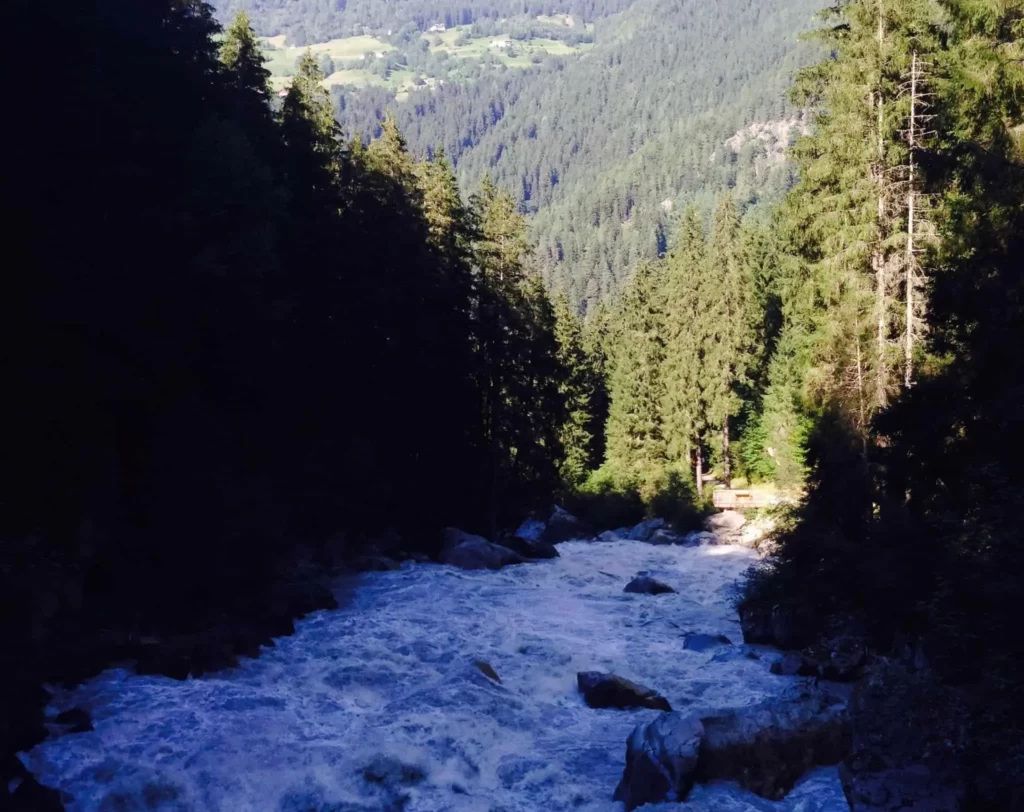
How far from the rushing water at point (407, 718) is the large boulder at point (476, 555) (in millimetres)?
6268

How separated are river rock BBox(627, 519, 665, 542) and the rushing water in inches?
658

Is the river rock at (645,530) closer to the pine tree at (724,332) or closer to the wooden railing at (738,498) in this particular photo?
the wooden railing at (738,498)

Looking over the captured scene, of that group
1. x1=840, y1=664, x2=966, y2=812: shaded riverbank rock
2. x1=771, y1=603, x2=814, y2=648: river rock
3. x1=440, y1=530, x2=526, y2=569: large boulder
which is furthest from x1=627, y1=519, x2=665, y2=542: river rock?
x1=840, y1=664, x2=966, y2=812: shaded riverbank rock

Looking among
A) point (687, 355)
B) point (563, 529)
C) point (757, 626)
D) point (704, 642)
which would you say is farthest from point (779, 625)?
point (687, 355)

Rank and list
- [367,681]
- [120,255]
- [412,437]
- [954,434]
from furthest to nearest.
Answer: [412,437] → [120,255] → [367,681] → [954,434]

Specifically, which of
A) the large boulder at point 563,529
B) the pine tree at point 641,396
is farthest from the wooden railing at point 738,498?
the large boulder at point 563,529

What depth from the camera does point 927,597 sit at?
1289 centimetres

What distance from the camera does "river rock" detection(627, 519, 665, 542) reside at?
38.3m

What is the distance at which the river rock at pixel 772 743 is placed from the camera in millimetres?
11508

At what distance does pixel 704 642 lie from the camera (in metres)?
18.3

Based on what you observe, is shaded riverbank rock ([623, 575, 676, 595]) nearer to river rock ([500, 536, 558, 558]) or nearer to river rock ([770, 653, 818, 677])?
river rock ([500, 536, 558, 558])

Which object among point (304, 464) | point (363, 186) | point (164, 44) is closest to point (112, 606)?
point (304, 464)

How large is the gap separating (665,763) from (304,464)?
17648 mm

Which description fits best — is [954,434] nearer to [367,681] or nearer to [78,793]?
[367,681]
